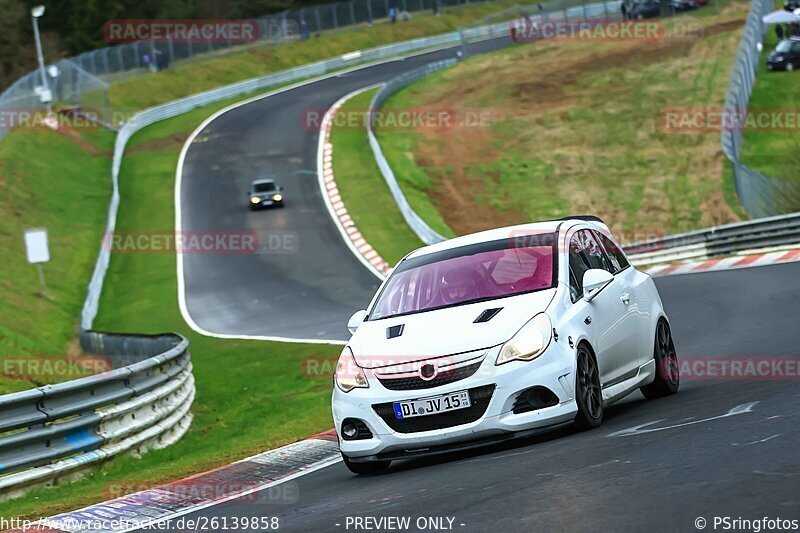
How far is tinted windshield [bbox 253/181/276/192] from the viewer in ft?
149

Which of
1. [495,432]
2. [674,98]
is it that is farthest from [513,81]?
[495,432]

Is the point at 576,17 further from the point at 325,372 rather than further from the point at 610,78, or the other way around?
the point at 325,372

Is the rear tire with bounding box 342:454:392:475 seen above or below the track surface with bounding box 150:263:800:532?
below

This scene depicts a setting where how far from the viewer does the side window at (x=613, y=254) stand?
443 inches

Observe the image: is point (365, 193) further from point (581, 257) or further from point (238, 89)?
point (581, 257)

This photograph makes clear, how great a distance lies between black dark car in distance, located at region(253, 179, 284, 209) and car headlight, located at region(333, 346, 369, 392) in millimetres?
35621

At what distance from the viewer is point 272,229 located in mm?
42438

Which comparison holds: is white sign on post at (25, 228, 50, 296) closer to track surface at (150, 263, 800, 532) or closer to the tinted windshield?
the tinted windshield

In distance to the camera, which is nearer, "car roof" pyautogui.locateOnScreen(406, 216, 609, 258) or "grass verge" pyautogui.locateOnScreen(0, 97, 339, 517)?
"car roof" pyautogui.locateOnScreen(406, 216, 609, 258)

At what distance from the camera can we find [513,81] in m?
62.3

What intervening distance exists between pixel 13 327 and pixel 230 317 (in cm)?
512

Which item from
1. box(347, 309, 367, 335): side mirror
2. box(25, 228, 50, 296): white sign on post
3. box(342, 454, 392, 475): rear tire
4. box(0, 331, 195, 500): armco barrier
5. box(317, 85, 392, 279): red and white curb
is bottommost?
box(317, 85, 392, 279): red and white curb

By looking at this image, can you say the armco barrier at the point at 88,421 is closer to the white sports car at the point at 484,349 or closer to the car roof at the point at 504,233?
the white sports car at the point at 484,349

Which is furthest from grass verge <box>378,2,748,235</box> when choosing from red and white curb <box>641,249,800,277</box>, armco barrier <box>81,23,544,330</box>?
red and white curb <box>641,249,800,277</box>
